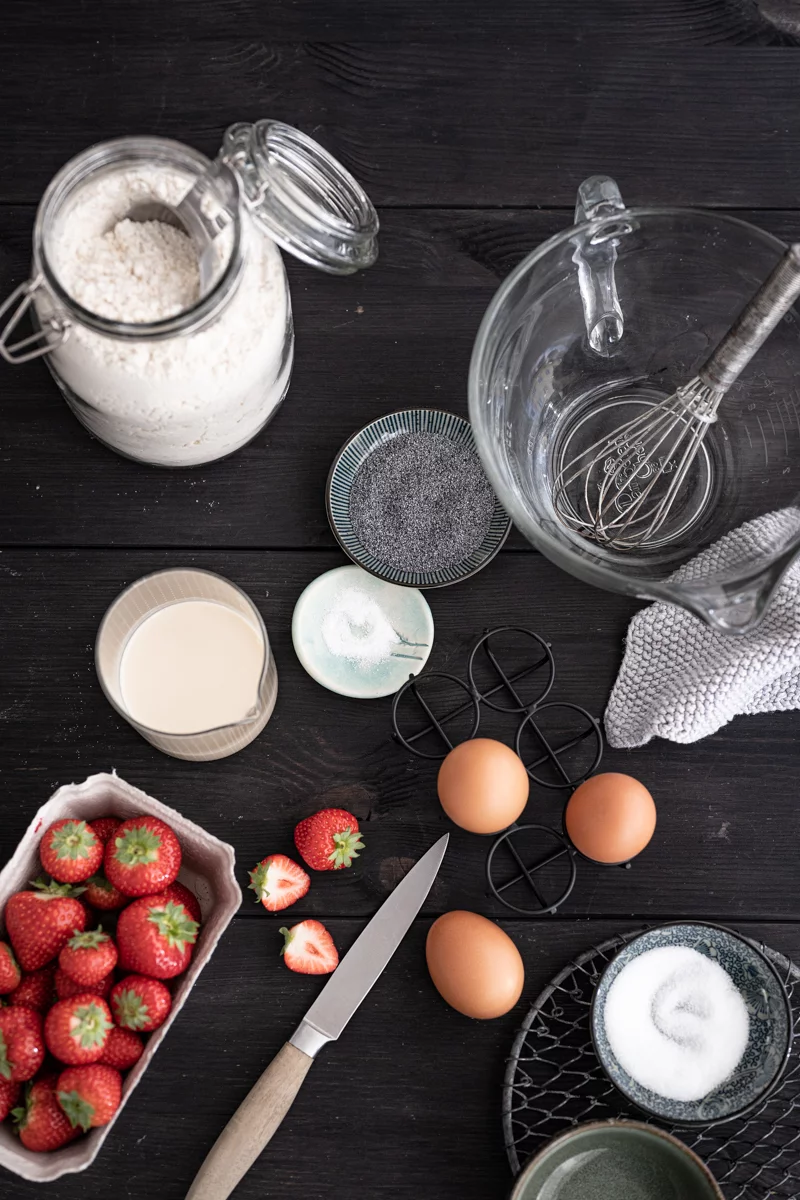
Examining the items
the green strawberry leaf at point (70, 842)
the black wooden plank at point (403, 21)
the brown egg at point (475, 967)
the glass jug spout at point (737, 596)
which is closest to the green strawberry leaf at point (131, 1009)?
the green strawberry leaf at point (70, 842)

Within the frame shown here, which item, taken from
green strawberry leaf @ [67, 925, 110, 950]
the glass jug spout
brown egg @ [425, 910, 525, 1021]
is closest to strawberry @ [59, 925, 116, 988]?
green strawberry leaf @ [67, 925, 110, 950]

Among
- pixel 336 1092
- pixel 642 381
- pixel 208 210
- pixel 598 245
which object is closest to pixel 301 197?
pixel 208 210

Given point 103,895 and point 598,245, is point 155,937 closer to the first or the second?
point 103,895

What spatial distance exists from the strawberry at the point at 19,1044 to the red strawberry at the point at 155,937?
0.25 ft

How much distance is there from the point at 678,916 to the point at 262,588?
467 millimetres

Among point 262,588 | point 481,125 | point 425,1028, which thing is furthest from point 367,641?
point 481,125

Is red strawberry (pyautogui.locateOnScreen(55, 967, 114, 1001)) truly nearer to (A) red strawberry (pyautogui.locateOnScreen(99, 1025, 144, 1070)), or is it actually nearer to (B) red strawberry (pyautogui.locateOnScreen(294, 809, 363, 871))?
(A) red strawberry (pyautogui.locateOnScreen(99, 1025, 144, 1070))

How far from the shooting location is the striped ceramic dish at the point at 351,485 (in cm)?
94

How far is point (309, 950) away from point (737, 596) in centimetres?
46

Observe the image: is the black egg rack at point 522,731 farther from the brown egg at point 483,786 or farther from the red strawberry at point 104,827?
the red strawberry at point 104,827

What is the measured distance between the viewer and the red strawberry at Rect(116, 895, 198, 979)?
78 centimetres

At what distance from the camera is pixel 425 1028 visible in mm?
920

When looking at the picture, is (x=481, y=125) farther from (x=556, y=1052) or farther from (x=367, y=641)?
(x=556, y=1052)

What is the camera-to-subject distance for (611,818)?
2.91 feet
